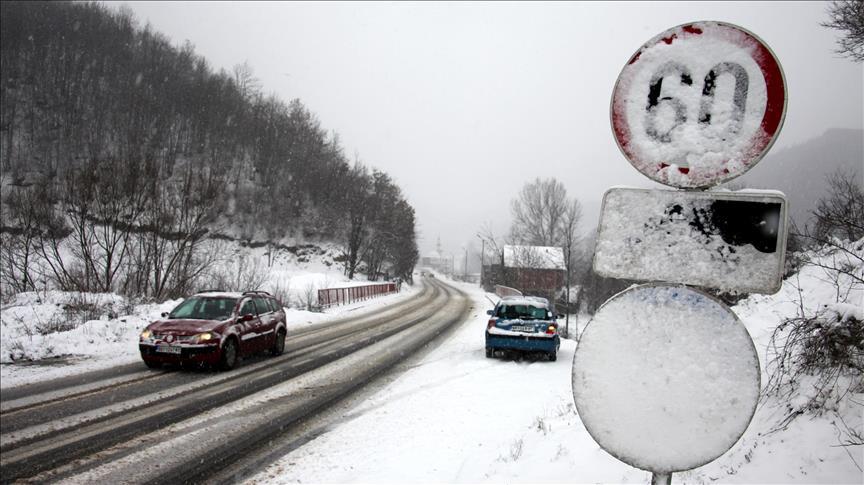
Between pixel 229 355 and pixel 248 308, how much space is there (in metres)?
1.42

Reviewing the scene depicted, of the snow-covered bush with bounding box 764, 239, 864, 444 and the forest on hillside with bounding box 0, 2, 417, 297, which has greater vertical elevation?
the forest on hillside with bounding box 0, 2, 417, 297

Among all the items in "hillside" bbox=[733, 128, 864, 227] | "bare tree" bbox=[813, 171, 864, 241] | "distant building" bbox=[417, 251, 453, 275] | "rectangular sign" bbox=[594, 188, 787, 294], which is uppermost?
"hillside" bbox=[733, 128, 864, 227]

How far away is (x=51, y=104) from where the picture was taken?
205ft

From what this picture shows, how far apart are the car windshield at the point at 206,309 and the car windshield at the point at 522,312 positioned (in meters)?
6.80

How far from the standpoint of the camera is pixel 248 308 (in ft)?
35.8

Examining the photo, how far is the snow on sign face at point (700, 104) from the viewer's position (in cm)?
155

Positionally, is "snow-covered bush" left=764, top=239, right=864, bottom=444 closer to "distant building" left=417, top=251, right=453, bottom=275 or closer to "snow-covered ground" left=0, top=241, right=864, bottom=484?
"snow-covered ground" left=0, top=241, right=864, bottom=484

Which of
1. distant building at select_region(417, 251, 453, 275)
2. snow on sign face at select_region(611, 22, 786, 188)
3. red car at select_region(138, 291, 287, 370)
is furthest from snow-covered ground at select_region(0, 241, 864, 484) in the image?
distant building at select_region(417, 251, 453, 275)

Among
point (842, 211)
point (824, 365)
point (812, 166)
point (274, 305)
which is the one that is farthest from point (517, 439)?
point (812, 166)

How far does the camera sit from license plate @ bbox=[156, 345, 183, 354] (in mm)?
9125

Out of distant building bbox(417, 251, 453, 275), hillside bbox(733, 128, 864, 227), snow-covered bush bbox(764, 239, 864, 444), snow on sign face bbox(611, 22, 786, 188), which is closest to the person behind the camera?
snow on sign face bbox(611, 22, 786, 188)

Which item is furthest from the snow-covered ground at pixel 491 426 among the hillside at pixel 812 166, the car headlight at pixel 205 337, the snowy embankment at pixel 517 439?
the car headlight at pixel 205 337

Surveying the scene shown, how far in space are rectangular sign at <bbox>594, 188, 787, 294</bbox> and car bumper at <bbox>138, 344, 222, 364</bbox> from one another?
9486 mm

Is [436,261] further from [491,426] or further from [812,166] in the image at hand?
[491,426]
